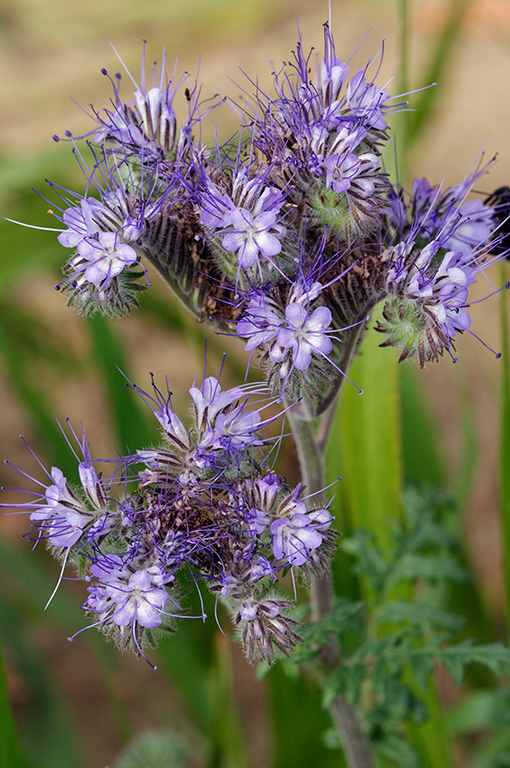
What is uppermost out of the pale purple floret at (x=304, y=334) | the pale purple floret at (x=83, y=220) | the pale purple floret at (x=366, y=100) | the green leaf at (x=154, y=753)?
the pale purple floret at (x=366, y=100)

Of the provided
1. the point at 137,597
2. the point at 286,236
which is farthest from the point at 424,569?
the point at 286,236

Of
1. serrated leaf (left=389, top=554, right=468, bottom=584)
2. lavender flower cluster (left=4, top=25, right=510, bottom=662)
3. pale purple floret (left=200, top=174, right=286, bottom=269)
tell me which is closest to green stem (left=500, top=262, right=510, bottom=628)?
serrated leaf (left=389, top=554, right=468, bottom=584)

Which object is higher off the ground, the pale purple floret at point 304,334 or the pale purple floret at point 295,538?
the pale purple floret at point 304,334

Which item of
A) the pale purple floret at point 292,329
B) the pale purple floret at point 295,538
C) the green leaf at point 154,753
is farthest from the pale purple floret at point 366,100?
the green leaf at point 154,753

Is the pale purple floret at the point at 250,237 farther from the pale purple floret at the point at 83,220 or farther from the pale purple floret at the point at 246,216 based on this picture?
the pale purple floret at the point at 83,220

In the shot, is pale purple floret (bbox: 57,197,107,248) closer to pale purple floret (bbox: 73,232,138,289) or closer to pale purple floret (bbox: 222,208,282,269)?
pale purple floret (bbox: 73,232,138,289)

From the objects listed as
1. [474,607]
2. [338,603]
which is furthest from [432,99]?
[338,603]

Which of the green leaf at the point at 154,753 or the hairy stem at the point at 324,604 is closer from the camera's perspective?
the hairy stem at the point at 324,604
